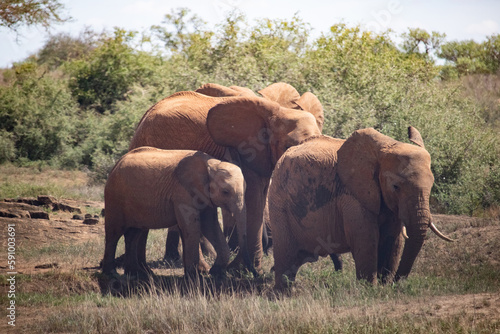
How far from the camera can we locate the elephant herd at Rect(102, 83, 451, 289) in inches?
319

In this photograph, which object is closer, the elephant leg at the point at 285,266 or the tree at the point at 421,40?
the elephant leg at the point at 285,266

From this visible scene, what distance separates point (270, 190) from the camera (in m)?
9.16

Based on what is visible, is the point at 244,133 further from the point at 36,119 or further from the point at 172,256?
the point at 36,119

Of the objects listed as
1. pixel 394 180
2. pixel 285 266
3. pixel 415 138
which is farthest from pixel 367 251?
pixel 415 138

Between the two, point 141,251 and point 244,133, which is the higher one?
point 244,133

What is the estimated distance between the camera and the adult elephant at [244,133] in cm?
1006

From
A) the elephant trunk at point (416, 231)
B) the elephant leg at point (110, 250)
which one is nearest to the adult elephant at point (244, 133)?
the elephant leg at point (110, 250)

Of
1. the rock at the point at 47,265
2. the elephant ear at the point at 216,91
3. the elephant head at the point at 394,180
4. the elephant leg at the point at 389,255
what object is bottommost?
the rock at the point at 47,265

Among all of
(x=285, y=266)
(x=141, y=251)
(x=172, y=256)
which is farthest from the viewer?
(x=172, y=256)

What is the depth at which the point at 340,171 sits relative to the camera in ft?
27.7

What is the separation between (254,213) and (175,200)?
4.92 feet

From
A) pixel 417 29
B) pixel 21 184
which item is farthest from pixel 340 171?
pixel 417 29

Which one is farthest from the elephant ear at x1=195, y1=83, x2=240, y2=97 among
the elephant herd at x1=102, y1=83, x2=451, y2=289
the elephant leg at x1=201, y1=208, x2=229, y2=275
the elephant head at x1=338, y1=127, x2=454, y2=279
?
the elephant head at x1=338, y1=127, x2=454, y2=279

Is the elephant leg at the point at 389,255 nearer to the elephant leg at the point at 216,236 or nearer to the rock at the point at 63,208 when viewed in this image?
the elephant leg at the point at 216,236
